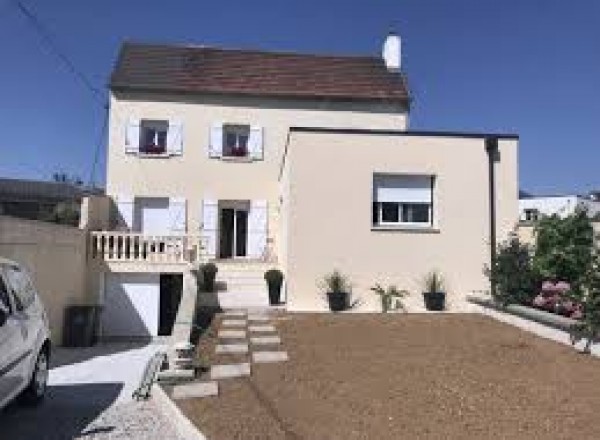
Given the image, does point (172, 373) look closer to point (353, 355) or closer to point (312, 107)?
point (353, 355)

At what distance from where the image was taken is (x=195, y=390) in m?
8.55

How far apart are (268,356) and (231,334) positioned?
8.12ft

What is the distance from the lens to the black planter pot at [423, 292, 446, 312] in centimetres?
1684

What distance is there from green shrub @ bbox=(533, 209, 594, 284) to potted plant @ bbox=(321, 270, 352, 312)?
4.40 meters

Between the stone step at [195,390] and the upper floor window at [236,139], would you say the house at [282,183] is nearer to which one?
the upper floor window at [236,139]

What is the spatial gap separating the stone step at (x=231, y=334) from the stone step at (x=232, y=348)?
0.78 m

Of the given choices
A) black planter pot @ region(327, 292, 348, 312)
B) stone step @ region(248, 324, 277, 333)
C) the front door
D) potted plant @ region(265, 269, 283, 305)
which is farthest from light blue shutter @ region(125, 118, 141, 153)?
stone step @ region(248, 324, 277, 333)

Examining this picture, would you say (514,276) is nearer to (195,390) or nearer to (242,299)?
(242,299)

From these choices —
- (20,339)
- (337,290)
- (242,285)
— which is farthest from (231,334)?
(242,285)

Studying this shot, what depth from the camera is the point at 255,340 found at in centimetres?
1202

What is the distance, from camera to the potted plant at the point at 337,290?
651 inches

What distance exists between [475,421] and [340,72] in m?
22.3

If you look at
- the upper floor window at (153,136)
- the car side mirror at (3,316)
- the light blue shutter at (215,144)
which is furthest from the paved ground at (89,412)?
the upper floor window at (153,136)

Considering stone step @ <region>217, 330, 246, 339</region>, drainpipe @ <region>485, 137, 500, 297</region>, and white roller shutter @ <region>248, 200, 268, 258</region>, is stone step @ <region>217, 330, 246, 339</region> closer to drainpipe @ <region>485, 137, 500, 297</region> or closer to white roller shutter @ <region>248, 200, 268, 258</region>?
drainpipe @ <region>485, 137, 500, 297</region>
